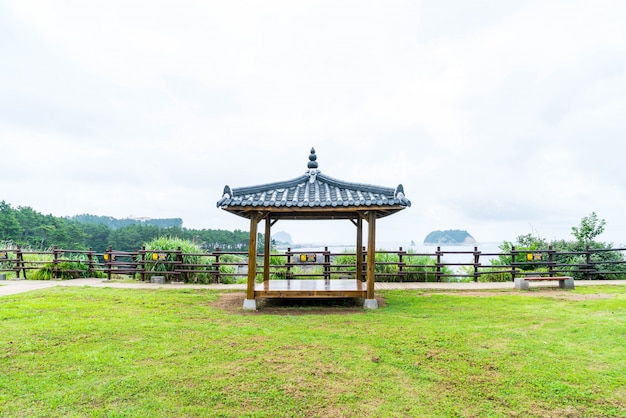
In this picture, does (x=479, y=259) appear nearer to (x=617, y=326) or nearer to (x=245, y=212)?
(x=617, y=326)

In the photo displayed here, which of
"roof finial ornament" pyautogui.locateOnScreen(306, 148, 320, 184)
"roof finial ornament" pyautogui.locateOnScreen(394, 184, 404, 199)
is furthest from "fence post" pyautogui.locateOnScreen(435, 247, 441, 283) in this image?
"roof finial ornament" pyautogui.locateOnScreen(306, 148, 320, 184)

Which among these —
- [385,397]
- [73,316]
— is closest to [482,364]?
[385,397]

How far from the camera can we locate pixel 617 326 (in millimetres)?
5297

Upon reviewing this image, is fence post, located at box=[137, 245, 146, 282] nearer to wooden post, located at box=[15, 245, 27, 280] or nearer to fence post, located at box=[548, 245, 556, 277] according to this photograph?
wooden post, located at box=[15, 245, 27, 280]

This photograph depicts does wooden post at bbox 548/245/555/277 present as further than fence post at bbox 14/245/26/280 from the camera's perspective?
No

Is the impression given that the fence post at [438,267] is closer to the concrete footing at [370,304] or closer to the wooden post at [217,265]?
the concrete footing at [370,304]

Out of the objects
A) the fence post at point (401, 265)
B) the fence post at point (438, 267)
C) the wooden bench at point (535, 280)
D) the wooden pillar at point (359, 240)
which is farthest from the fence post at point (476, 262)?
the wooden pillar at point (359, 240)

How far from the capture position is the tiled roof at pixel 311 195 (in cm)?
659

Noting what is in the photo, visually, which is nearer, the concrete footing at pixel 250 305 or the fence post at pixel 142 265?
the concrete footing at pixel 250 305

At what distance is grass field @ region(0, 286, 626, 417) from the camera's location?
315 centimetres

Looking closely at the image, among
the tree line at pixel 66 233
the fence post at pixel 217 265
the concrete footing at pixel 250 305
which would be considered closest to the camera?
the concrete footing at pixel 250 305

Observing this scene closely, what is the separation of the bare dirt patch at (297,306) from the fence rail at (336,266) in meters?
2.72

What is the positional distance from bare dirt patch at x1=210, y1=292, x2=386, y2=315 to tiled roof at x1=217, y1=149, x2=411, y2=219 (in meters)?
1.98

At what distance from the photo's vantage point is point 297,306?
744 cm
